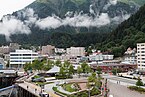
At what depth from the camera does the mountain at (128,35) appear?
156m

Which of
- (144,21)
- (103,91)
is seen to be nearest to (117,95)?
(103,91)

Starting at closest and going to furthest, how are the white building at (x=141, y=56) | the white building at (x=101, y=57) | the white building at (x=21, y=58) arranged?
the white building at (x=141, y=56) < the white building at (x=21, y=58) < the white building at (x=101, y=57)

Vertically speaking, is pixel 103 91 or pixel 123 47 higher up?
pixel 123 47

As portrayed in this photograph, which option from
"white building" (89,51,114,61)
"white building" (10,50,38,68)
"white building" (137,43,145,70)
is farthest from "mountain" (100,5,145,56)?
Answer: "white building" (10,50,38,68)

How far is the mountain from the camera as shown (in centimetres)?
15550

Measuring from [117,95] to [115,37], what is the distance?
13826 centimetres

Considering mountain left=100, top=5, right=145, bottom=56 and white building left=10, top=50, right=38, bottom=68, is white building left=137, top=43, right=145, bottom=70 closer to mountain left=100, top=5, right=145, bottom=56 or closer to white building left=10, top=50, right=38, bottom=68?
mountain left=100, top=5, right=145, bottom=56

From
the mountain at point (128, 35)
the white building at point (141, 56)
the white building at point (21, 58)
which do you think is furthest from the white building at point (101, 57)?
the white building at point (141, 56)

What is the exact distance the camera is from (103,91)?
5694 cm

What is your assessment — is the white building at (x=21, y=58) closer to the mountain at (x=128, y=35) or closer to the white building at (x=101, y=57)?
the white building at (x=101, y=57)

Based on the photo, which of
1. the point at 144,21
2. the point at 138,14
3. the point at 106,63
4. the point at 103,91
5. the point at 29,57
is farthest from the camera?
the point at 138,14

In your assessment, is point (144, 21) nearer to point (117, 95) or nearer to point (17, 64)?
point (17, 64)

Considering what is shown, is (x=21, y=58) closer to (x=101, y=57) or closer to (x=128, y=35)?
(x=101, y=57)

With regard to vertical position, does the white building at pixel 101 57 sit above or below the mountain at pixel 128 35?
below
